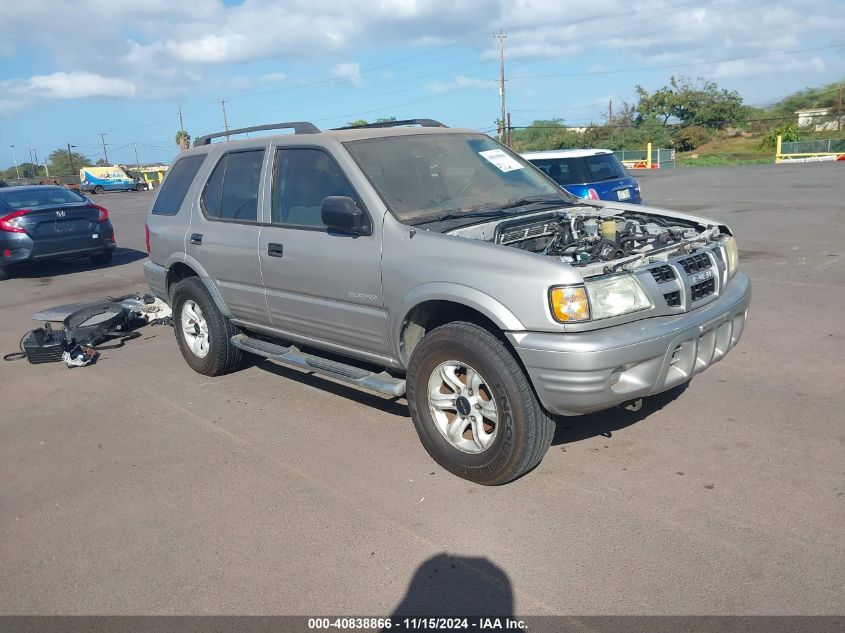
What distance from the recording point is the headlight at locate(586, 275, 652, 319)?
373 cm

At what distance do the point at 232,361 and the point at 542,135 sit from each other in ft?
207

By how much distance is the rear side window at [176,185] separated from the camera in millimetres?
6406

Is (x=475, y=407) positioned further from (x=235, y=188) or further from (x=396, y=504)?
(x=235, y=188)

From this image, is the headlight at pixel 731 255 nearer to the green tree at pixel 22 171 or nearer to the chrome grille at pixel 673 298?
the chrome grille at pixel 673 298

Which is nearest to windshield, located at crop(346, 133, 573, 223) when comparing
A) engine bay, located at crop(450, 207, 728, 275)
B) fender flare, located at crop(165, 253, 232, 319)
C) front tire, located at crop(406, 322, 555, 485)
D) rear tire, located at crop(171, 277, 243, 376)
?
engine bay, located at crop(450, 207, 728, 275)

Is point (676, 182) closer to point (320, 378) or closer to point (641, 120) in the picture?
point (320, 378)

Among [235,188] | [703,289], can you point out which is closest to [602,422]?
[703,289]

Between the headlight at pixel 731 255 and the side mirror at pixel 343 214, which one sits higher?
the side mirror at pixel 343 214

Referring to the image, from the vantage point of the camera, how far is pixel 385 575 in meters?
3.39

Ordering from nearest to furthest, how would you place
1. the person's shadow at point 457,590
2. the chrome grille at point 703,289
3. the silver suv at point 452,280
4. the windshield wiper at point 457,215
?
the person's shadow at point 457,590 < the silver suv at point 452,280 < the chrome grille at point 703,289 < the windshield wiper at point 457,215

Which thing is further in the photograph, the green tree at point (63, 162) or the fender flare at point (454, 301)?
the green tree at point (63, 162)

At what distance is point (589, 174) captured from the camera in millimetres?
11727

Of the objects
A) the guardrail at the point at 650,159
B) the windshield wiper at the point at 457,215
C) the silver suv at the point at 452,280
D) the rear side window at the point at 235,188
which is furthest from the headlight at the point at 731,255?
the guardrail at the point at 650,159

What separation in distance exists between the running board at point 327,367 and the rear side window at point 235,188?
963mm
